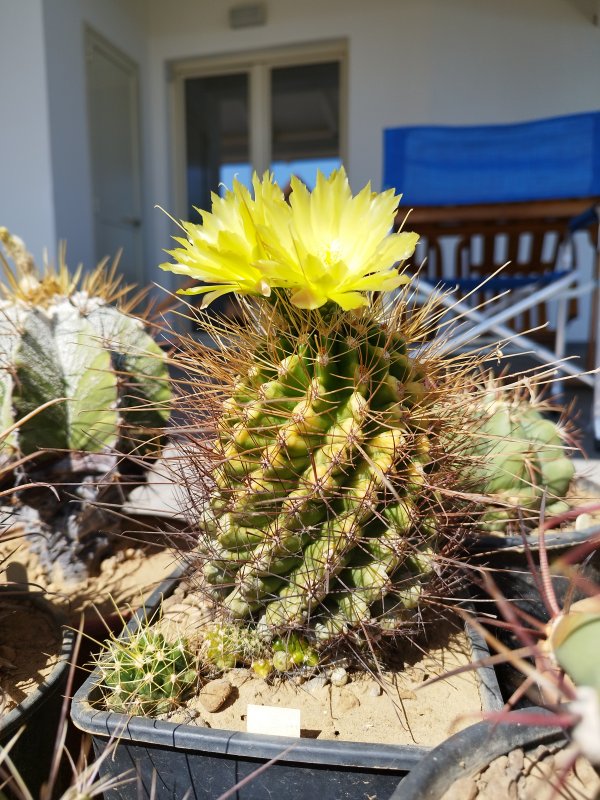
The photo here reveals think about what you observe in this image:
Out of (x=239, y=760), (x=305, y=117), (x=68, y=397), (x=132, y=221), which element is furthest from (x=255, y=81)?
(x=239, y=760)

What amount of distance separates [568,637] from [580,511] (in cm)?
8

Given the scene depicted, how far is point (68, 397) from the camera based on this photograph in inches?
32.3

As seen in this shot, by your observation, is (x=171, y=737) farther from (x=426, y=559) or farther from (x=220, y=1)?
(x=220, y=1)

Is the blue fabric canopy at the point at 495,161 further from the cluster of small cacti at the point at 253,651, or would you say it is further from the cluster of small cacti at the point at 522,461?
the cluster of small cacti at the point at 253,651

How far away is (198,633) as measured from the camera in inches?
25.4

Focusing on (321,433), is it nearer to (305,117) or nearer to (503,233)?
(503,233)

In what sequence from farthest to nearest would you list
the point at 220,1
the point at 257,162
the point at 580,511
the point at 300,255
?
the point at 257,162 < the point at 220,1 < the point at 300,255 < the point at 580,511

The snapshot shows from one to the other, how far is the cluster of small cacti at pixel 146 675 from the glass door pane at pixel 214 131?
372cm

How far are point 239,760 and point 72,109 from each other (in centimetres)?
341

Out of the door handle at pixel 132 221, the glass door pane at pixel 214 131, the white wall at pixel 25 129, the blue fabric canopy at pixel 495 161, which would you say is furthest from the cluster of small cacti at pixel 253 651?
the glass door pane at pixel 214 131

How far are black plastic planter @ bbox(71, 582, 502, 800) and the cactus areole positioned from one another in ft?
0.35

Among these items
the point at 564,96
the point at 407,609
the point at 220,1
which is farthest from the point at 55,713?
the point at 220,1

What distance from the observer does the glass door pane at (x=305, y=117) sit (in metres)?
3.82

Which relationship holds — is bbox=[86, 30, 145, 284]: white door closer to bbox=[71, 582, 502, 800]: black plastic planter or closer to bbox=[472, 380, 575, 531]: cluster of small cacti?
bbox=[472, 380, 575, 531]: cluster of small cacti
